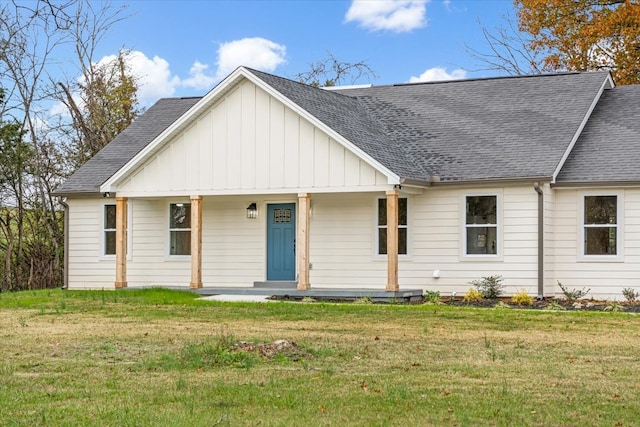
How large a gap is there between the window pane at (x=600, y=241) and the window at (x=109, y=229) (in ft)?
39.4

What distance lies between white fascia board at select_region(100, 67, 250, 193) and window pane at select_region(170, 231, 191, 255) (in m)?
2.34

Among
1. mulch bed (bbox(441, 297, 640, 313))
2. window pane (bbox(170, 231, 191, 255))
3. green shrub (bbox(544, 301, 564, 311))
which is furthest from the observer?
window pane (bbox(170, 231, 191, 255))

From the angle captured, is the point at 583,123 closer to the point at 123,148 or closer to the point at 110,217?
the point at 110,217

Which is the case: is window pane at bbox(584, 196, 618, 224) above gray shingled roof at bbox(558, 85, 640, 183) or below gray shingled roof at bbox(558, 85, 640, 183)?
below

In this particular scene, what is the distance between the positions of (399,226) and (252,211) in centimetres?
383

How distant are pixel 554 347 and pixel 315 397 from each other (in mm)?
5045

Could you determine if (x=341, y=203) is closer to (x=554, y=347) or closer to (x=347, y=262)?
(x=347, y=262)

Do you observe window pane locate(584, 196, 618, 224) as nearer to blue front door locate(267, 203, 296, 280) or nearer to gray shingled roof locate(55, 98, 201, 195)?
blue front door locate(267, 203, 296, 280)

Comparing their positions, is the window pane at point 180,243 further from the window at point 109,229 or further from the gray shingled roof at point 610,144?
the gray shingled roof at point 610,144

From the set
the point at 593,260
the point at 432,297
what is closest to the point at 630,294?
the point at 593,260

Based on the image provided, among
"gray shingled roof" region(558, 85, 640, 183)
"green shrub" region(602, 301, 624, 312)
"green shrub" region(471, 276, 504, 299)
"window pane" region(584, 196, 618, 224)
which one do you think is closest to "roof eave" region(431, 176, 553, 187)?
"gray shingled roof" region(558, 85, 640, 183)

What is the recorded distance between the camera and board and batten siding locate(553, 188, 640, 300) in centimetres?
2202

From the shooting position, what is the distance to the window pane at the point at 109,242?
2706 centimetres

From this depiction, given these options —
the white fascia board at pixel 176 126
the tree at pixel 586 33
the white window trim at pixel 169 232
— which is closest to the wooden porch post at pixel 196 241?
the white fascia board at pixel 176 126
